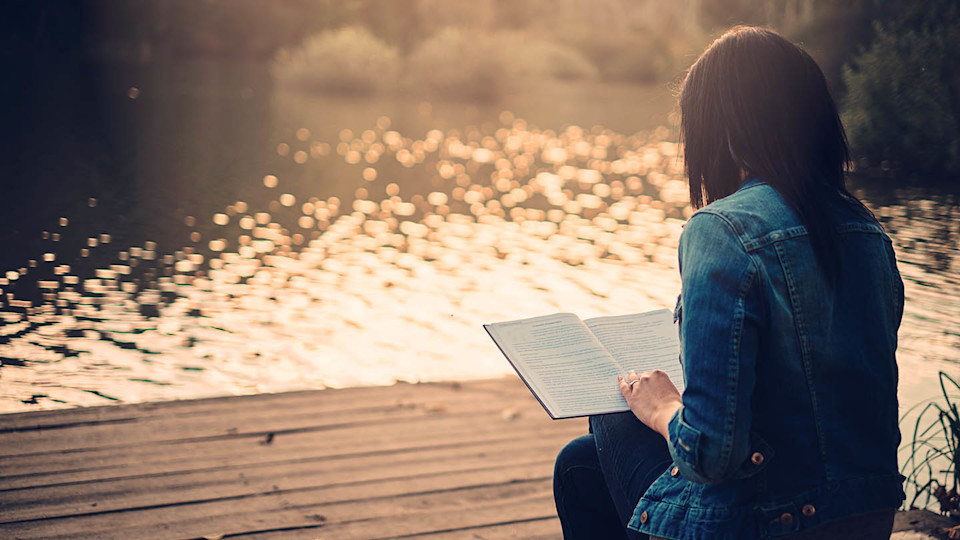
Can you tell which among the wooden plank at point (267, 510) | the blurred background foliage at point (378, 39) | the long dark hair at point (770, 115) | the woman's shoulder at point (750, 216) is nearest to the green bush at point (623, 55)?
the blurred background foliage at point (378, 39)

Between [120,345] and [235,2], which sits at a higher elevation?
[235,2]

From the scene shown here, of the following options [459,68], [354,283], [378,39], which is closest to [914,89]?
[354,283]

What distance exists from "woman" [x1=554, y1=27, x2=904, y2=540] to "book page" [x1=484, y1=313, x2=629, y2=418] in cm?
9

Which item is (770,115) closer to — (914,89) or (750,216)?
(750,216)

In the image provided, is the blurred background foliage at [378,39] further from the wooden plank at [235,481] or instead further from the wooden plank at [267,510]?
the wooden plank at [267,510]

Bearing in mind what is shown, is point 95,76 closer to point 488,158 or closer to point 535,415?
point 488,158

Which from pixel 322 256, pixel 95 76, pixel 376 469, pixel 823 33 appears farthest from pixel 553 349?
pixel 95 76

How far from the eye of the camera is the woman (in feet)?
3.63

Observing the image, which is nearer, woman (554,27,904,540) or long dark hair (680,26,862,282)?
woman (554,27,904,540)

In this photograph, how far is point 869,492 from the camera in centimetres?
119

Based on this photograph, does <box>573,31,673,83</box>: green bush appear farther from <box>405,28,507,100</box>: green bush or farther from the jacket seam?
the jacket seam

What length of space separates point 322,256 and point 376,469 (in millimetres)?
5464

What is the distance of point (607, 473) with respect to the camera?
1449 mm

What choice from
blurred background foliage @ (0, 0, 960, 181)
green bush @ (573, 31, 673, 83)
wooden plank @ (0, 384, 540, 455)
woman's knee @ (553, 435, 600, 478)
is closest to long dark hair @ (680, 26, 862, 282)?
woman's knee @ (553, 435, 600, 478)
